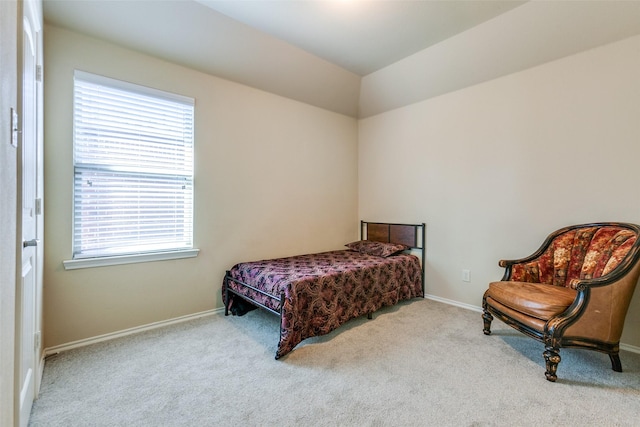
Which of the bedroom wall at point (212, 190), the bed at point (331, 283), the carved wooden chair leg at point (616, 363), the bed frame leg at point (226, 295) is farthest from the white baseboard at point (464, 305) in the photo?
the bed frame leg at point (226, 295)

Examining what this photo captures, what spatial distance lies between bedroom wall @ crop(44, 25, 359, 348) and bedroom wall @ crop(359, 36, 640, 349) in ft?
3.00

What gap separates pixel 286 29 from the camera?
8.99 feet

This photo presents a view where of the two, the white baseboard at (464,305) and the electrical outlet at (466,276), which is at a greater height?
the electrical outlet at (466,276)

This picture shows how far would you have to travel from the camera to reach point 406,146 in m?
3.79

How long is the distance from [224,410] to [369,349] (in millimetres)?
1136

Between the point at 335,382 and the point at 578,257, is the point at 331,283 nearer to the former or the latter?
the point at 335,382

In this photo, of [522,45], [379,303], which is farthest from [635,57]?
[379,303]

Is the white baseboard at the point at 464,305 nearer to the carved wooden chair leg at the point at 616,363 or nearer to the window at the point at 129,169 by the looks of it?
the carved wooden chair leg at the point at 616,363

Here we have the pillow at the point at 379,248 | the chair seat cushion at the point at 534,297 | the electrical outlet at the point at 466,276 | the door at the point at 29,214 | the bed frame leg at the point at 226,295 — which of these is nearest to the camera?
the door at the point at 29,214

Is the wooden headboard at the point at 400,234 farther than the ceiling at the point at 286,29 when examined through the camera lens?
Yes

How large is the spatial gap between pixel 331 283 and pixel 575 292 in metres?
1.86

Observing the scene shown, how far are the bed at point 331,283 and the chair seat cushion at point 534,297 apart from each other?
40.2 inches

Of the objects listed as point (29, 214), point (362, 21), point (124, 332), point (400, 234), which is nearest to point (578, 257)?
point (400, 234)

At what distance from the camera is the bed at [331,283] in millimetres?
2277
